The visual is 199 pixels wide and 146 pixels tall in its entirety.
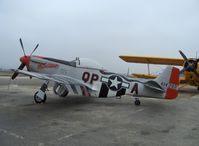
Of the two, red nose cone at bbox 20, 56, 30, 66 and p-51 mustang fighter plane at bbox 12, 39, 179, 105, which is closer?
p-51 mustang fighter plane at bbox 12, 39, 179, 105

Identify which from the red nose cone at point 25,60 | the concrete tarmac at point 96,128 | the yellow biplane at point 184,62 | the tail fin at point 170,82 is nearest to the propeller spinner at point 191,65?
the yellow biplane at point 184,62

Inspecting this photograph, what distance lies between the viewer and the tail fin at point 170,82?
9305mm

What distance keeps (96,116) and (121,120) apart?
90 cm

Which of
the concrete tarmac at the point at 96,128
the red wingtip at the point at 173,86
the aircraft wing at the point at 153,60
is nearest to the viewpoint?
the concrete tarmac at the point at 96,128

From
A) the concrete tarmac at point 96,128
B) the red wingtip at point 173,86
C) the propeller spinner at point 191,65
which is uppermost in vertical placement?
the propeller spinner at point 191,65

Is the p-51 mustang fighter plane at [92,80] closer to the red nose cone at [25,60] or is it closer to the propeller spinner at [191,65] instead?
the red nose cone at [25,60]

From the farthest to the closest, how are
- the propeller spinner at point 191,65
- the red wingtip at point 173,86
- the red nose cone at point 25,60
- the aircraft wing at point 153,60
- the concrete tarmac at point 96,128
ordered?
the aircraft wing at point 153,60, the propeller spinner at point 191,65, the red nose cone at point 25,60, the red wingtip at point 173,86, the concrete tarmac at point 96,128

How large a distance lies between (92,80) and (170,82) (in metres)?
3.16

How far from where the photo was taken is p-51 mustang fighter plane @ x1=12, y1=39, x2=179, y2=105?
30.6ft

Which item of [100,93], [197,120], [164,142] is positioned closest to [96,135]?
[164,142]

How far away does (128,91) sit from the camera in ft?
31.7

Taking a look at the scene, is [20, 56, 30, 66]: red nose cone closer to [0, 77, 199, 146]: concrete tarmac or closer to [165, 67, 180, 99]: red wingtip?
[0, 77, 199, 146]: concrete tarmac

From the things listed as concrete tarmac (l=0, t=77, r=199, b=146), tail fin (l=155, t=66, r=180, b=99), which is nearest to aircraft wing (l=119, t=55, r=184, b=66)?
tail fin (l=155, t=66, r=180, b=99)

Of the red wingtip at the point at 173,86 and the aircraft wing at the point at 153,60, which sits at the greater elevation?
the aircraft wing at the point at 153,60
